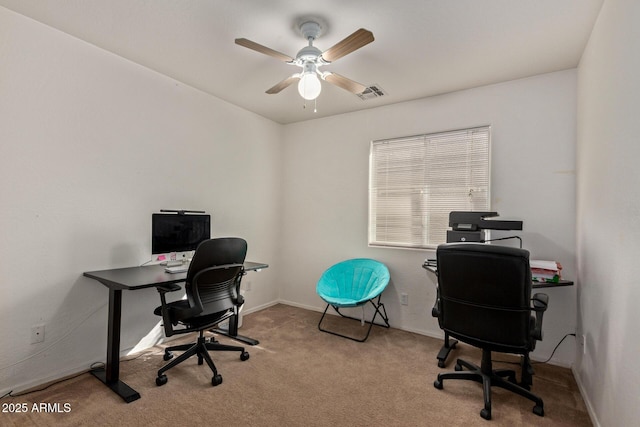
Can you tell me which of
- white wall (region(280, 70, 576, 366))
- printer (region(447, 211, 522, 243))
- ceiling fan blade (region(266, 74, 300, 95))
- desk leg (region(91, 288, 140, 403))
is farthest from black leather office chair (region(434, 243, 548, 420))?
desk leg (region(91, 288, 140, 403))

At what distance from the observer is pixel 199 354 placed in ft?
8.51

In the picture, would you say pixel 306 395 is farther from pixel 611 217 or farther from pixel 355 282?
pixel 611 217

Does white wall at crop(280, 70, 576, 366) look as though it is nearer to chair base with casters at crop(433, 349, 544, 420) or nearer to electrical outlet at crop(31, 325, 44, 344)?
chair base with casters at crop(433, 349, 544, 420)

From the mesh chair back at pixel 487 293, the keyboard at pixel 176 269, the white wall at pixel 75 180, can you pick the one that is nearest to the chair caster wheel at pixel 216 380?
the keyboard at pixel 176 269

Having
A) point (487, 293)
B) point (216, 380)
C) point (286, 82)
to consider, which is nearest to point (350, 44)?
point (286, 82)

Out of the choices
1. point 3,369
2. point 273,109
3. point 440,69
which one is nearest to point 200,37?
point 273,109

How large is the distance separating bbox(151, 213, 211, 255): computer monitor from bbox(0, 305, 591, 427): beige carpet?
3.31 feet

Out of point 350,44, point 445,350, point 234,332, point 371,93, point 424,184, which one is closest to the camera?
point 350,44

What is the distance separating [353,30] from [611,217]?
204 cm

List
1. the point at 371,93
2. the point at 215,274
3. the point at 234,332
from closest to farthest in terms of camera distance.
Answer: the point at 215,274 < the point at 234,332 < the point at 371,93

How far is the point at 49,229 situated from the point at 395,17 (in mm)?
2985

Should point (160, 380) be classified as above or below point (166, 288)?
below

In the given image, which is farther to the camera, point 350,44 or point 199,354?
point 199,354

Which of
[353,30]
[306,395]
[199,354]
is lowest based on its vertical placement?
[306,395]
